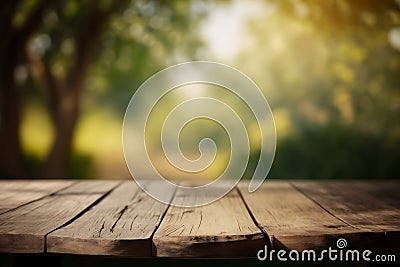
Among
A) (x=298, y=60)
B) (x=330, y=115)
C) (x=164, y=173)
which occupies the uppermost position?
(x=298, y=60)

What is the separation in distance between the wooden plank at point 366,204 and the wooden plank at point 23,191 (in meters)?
1.05

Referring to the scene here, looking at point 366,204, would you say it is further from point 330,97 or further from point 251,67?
point 251,67

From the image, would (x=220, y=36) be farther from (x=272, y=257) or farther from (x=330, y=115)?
(x=272, y=257)

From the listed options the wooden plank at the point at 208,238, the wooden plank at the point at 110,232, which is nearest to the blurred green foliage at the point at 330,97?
the wooden plank at the point at 110,232

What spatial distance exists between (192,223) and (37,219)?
1.48ft

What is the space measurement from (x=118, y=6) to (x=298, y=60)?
373 centimetres

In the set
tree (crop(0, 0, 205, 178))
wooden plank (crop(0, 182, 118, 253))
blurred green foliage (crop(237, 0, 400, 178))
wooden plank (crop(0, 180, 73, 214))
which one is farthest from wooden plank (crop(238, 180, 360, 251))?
tree (crop(0, 0, 205, 178))

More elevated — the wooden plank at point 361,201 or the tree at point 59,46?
the tree at point 59,46

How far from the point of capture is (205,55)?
32.4 ft

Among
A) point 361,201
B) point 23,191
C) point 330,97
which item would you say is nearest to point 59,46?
point 330,97

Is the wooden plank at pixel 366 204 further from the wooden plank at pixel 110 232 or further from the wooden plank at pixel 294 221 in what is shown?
the wooden plank at pixel 110 232

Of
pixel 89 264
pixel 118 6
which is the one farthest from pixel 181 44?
pixel 89 264

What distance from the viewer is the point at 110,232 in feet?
4.99

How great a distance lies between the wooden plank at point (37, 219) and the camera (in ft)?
4.83
